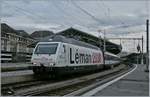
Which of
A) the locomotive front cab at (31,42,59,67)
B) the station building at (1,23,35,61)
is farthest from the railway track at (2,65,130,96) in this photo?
the station building at (1,23,35,61)

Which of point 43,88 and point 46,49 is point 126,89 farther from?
point 46,49

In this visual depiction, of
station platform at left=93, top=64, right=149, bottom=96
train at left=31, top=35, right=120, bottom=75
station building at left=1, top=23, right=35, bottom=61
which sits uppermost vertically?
station building at left=1, top=23, right=35, bottom=61

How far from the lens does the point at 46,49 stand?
23.8m

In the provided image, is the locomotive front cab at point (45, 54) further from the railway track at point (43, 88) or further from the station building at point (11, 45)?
the station building at point (11, 45)

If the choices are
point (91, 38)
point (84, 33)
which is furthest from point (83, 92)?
point (91, 38)

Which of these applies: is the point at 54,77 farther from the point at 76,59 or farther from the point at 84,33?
the point at 84,33

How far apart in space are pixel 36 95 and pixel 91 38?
248 feet

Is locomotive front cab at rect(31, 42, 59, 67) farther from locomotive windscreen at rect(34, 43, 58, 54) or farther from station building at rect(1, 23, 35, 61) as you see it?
station building at rect(1, 23, 35, 61)

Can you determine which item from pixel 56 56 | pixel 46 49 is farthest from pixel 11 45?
pixel 56 56

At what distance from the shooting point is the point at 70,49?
25.3 meters

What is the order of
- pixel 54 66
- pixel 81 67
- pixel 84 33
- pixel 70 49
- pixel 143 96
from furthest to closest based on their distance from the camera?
pixel 84 33
pixel 81 67
pixel 70 49
pixel 54 66
pixel 143 96

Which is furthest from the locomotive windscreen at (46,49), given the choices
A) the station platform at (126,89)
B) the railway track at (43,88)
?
the station platform at (126,89)

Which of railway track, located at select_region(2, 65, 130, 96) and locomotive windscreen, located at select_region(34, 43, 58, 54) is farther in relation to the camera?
locomotive windscreen, located at select_region(34, 43, 58, 54)

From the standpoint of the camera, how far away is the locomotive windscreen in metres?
23.5
